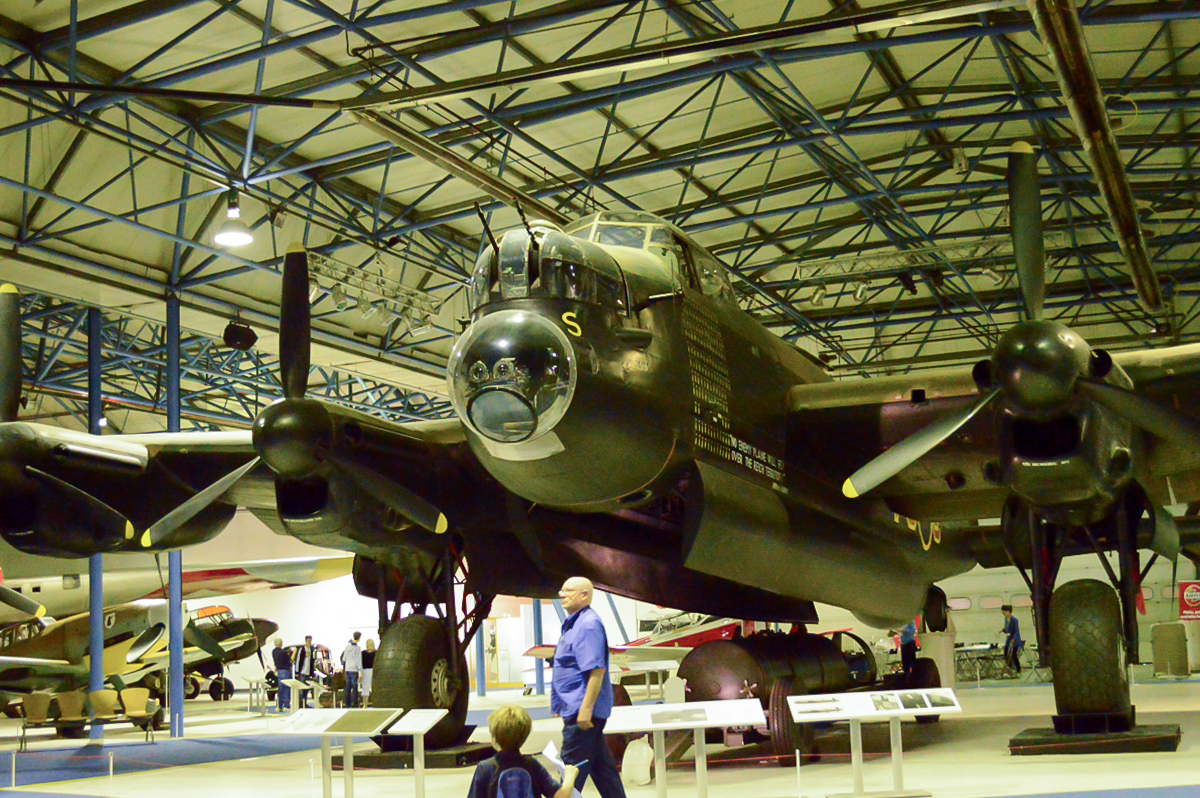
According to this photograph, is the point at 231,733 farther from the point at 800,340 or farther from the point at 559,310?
the point at 800,340

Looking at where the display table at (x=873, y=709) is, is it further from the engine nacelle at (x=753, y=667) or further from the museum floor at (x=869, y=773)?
the engine nacelle at (x=753, y=667)

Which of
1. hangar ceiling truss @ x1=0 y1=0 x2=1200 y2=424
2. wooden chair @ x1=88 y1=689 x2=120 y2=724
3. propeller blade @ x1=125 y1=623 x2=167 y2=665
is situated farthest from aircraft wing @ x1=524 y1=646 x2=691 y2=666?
propeller blade @ x1=125 y1=623 x2=167 y2=665

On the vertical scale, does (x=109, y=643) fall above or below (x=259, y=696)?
above

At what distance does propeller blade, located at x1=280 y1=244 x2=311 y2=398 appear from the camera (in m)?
11.0

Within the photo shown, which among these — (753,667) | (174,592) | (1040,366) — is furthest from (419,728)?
(174,592)

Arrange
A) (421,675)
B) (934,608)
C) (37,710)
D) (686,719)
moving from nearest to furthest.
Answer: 1. (686,719)
2. (421,675)
3. (934,608)
4. (37,710)

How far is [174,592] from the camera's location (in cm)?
1922

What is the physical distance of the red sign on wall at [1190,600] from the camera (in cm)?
2677

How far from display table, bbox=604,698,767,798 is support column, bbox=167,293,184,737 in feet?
43.5

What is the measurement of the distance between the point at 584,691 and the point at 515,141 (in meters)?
14.3

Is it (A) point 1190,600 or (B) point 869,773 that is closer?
(B) point 869,773

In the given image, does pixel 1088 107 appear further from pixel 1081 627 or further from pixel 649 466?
pixel 649 466

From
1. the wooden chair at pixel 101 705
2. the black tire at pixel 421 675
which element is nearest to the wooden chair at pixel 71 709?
the wooden chair at pixel 101 705

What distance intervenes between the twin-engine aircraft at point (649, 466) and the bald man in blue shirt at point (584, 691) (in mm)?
1862
